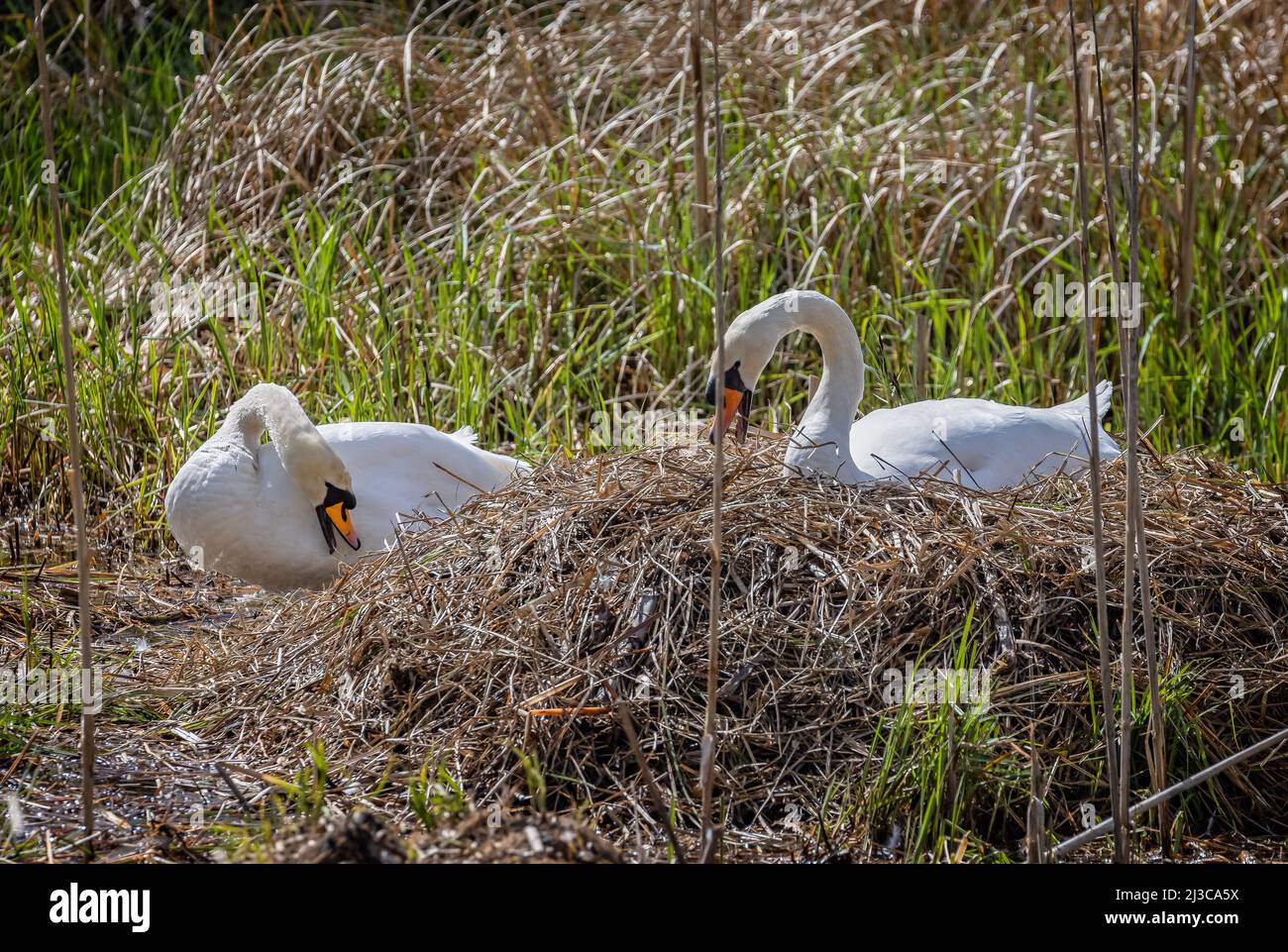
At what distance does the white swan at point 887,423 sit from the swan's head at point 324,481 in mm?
1223

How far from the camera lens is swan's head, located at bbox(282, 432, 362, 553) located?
14.9 feet

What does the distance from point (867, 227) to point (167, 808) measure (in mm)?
4229

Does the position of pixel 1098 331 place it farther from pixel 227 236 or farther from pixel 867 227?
pixel 227 236

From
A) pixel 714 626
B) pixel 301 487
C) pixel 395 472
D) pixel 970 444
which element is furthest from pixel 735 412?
pixel 714 626

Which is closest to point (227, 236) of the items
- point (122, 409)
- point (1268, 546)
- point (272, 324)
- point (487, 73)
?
point (272, 324)

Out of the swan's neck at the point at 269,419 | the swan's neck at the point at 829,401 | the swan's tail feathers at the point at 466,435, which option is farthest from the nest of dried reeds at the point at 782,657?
the swan's tail feathers at the point at 466,435

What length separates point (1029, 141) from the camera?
652 cm

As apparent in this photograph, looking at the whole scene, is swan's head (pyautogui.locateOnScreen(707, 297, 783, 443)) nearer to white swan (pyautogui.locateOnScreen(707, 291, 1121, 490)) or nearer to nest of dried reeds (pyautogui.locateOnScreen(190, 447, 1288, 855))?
white swan (pyautogui.locateOnScreen(707, 291, 1121, 490))

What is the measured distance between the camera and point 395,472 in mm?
4832

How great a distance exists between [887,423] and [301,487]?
1.88 m

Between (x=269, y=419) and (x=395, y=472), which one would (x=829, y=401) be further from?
(x=269, y=419)

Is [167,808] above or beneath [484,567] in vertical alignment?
beneath

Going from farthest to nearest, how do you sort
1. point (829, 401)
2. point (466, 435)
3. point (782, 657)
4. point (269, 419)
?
point (466, 435)
point (269, 419)
point (829, 401)
point (782, 657)

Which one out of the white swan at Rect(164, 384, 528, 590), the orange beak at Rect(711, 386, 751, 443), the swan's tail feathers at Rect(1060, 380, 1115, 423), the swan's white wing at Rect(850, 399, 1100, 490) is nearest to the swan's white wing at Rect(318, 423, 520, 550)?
the white swan at Rect(164, 384, 528, 590)
